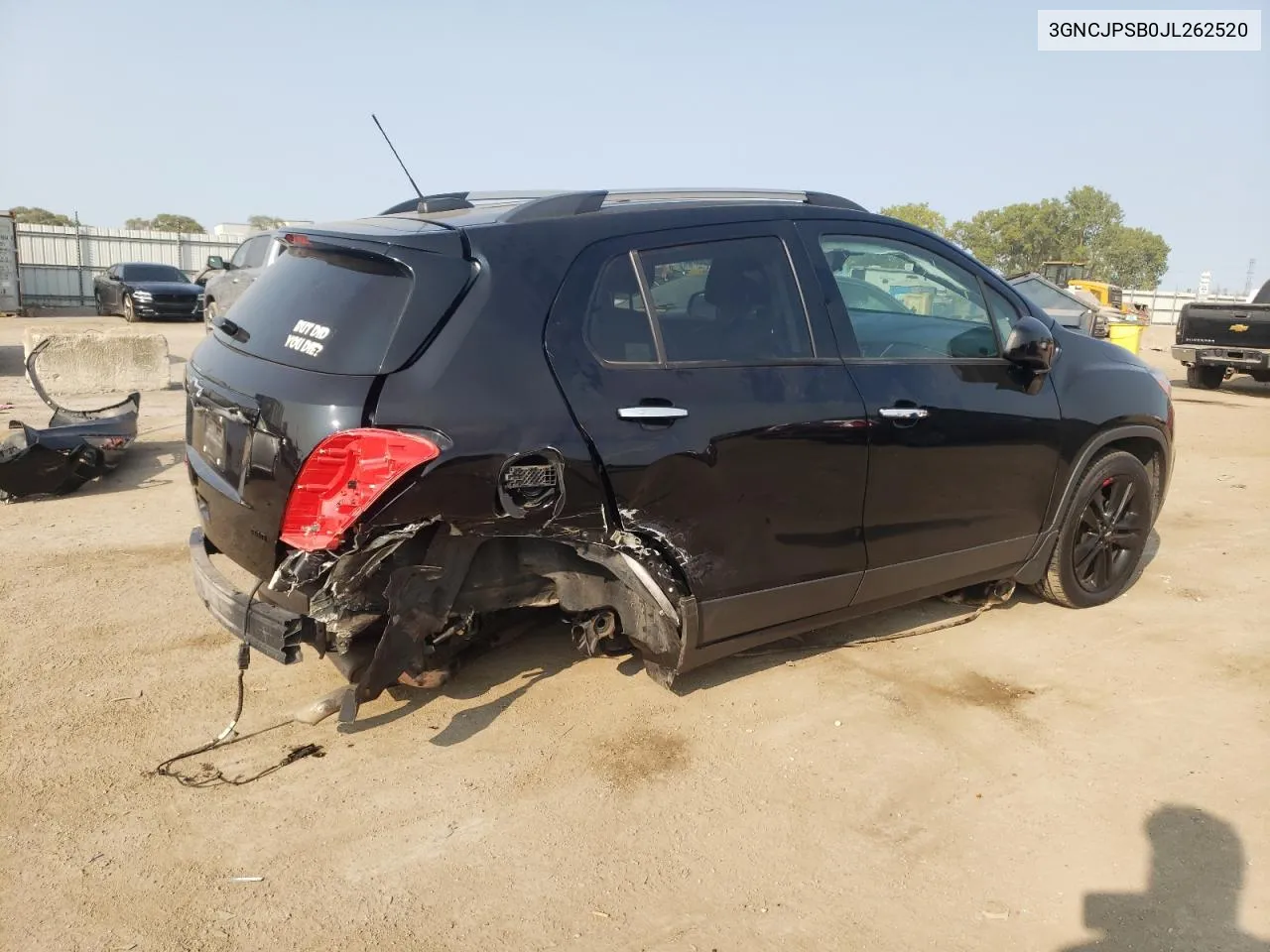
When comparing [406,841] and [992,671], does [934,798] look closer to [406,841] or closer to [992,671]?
[992,671]

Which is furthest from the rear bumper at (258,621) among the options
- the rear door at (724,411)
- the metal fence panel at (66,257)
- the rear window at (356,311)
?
the metal fence panel at (66,257)

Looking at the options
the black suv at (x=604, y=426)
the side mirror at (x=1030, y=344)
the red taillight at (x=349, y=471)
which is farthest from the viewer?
the side mirror at (x=1030, y=344)

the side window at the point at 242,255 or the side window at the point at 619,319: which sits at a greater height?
the side window at the point at 242,255

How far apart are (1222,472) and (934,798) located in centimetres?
707

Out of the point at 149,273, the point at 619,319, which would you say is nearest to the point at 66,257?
the point at 149,273

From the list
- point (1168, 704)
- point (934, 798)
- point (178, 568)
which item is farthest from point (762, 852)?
point (178, 568)

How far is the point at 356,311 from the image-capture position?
10.6 feet

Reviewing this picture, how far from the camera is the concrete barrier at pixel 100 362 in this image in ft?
32.0

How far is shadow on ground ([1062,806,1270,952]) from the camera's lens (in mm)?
2652

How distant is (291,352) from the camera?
3.29 meters

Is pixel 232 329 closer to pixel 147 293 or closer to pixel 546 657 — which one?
pixel 546 657

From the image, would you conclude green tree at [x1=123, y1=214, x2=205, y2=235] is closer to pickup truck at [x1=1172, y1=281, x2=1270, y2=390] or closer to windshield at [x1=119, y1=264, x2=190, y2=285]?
windshield at [x1=119, y1=264, x2=190, y2=285]

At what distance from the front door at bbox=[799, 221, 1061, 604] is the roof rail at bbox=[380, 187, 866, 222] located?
0.24m

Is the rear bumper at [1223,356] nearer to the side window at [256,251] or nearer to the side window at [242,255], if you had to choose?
the side window at [256,251]
